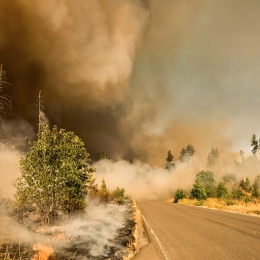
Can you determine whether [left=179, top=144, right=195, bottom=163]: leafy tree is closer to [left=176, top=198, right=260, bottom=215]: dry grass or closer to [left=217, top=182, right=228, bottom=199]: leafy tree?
[left=217, top=182, right=228, bottom=199]: leafy tree

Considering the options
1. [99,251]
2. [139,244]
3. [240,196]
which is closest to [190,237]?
[139,244]

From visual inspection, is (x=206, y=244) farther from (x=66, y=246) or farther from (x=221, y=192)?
(x=221, y=192)

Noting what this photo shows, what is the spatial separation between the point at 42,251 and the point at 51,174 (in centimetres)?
627

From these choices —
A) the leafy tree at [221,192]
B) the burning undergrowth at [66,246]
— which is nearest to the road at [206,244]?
the burning undergrowth at [66,246]

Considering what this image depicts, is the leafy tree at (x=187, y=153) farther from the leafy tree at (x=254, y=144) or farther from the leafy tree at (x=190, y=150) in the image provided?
the leafy tree at (x=254, y=144)

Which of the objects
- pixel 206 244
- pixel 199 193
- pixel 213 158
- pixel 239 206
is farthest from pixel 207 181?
pixel 213 158

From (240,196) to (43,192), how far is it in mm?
39653

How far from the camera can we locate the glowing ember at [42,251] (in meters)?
6.96

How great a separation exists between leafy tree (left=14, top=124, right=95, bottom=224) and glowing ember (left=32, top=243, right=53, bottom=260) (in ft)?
16.5

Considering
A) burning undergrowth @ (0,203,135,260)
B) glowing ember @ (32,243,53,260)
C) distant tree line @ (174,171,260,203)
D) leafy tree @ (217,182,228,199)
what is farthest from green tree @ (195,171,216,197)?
glowing ember @ (32,243,53,260)

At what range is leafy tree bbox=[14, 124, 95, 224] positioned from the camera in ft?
41.5

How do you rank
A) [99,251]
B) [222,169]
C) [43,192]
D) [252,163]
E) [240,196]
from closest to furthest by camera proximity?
[99,251], [43,192], [240,196], [252,163], [222,169]

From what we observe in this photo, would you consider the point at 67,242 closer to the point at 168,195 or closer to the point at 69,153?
the point at 69,153

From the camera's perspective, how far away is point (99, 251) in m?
8.50
